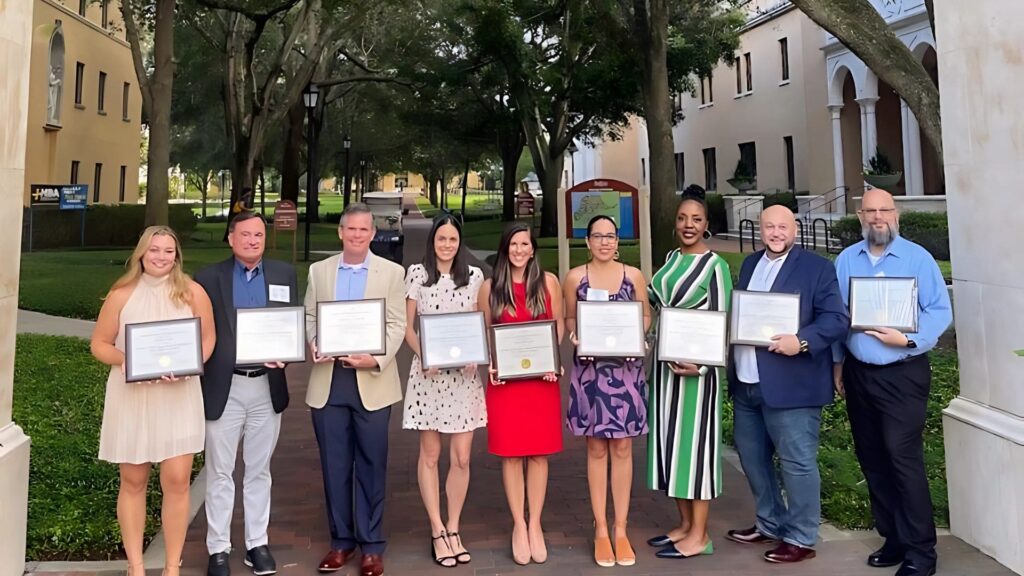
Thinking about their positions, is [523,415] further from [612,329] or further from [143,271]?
[143,271]

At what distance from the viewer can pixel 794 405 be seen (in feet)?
14.6

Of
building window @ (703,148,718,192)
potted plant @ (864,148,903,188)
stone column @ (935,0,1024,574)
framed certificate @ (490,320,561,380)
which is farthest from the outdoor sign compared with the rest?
building window @ (703,148,718,192)

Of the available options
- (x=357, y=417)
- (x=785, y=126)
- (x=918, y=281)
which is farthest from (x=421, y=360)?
(x=785, y=126)

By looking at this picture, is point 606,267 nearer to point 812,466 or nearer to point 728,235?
point 812,466

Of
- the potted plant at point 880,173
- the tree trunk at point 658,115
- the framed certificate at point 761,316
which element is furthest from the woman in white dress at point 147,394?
the potted plant at point 880,173

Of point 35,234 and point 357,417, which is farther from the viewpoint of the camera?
point 35,234

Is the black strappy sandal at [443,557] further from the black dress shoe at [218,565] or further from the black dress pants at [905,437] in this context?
the black dress pants at [905,437]

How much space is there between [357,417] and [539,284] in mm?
1320

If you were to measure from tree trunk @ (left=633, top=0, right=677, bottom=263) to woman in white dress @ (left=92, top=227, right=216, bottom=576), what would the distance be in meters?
13.6

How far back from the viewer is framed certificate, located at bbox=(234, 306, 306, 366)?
418cm

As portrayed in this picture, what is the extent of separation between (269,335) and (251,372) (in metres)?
0.30

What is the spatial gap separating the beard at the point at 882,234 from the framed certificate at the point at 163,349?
12.4 ft

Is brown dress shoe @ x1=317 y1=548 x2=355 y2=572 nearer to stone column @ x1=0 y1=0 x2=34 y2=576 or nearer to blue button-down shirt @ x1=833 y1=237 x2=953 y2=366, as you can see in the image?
stone column @ x1=0 y1=0 x2=34 y2=576

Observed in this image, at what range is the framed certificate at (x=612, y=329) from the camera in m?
4.40
